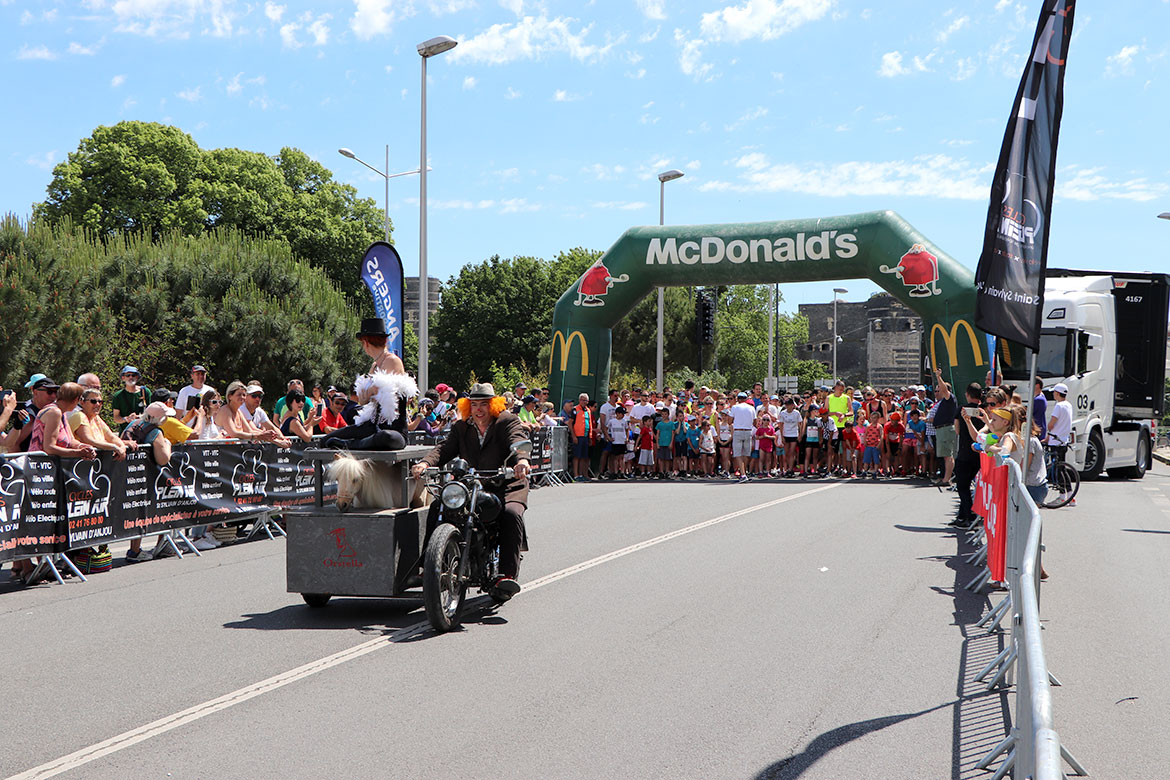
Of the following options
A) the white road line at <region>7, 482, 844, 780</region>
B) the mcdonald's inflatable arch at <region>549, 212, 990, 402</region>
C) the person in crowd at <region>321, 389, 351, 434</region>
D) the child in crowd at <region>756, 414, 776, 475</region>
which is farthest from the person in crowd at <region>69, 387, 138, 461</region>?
the child in crowd at <region>756, 414, 776, 475</region>

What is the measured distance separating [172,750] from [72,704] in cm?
113

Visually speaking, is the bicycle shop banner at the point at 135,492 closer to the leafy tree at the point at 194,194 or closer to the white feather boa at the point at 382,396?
the white feather boa at the point at 382,396

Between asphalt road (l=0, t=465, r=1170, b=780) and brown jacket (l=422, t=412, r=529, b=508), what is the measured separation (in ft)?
3.07

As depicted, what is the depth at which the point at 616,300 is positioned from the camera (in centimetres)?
2397

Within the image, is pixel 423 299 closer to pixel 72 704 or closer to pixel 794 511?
pixel 794 511

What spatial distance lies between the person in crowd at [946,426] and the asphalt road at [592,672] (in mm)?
4962

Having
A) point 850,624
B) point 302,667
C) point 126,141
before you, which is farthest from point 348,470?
point 126,141

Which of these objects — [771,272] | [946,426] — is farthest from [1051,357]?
[771,272]

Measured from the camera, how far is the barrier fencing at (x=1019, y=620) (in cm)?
303

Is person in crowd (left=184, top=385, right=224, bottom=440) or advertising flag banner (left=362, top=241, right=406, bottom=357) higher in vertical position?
advertising flag banner (left=362, top=241, right=406, bottom=357)

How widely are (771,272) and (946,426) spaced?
23.4 ft

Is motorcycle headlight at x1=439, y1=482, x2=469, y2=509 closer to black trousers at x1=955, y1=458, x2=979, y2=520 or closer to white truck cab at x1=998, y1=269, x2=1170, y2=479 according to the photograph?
black trousers at x1=955, y1=458, x2=979, y2=520

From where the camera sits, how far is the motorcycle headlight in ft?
25.6

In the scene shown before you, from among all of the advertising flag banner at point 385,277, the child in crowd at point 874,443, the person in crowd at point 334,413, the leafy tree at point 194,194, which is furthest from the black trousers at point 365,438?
the leafy tree at point 194,194
